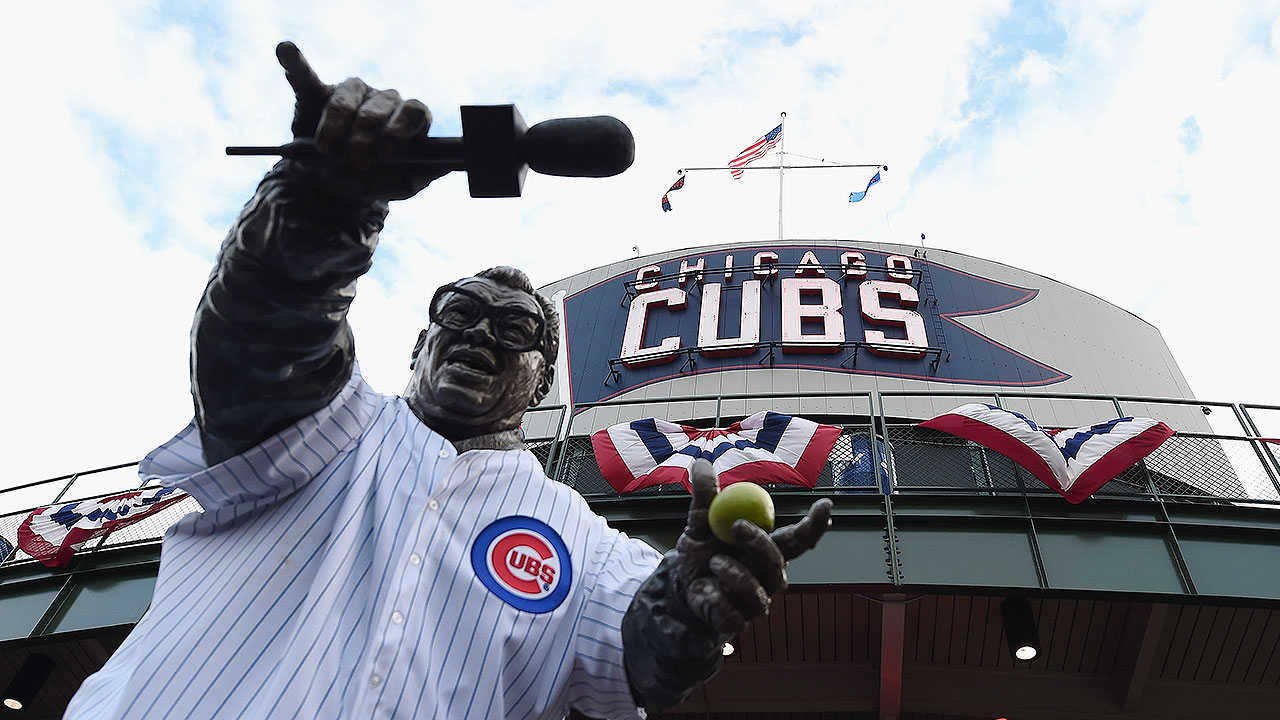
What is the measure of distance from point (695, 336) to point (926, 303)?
12.5 ft

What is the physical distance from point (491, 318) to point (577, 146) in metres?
1.02

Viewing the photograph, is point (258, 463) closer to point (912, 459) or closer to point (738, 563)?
point (738, 563)

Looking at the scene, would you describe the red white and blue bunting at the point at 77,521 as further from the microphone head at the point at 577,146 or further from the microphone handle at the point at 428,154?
the microphone head at the point at 577,146

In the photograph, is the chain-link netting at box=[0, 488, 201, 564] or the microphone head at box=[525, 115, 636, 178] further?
the chain-link netting at box=[0, 488, 201, 564]

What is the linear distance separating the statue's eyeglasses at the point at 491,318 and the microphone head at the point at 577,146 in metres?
0.94

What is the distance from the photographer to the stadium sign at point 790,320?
12.2 metres

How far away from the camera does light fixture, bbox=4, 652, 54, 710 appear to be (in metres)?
8.23

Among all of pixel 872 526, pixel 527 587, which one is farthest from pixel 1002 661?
pixel 527 587

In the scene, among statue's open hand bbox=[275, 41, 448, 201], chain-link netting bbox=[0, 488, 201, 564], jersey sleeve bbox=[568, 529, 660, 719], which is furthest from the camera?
chain-link netting bbox=[0, 488, 201, 564]

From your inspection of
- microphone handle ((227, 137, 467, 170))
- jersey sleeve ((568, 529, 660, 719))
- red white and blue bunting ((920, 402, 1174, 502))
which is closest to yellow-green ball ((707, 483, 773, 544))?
jersey sleeve ((568, 529, 660, 719))

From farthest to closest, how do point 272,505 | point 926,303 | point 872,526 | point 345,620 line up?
1. point 926,303
2. point 872,526
3. point 272,505
4. point 345,620

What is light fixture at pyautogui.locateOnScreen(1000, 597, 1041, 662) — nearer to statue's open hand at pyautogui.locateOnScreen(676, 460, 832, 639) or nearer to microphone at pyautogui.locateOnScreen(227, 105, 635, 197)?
statue's open hand at pyautogui.locateOnScreen(676, 460, 832, 639)

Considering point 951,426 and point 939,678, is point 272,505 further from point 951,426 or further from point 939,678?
point 939,678

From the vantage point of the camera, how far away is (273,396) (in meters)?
1.76
